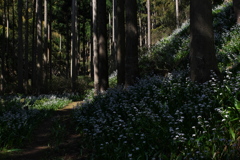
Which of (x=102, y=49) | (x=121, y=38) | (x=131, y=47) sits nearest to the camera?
(x=131, y=47)

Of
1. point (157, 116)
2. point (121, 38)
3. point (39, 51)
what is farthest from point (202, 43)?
point (39, 51)

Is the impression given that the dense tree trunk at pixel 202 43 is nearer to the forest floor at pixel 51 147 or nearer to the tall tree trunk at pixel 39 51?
the forest floor at pixel 51 147

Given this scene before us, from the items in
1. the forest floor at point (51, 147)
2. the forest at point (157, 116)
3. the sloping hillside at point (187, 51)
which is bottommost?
the forest floor at point (51, 147)

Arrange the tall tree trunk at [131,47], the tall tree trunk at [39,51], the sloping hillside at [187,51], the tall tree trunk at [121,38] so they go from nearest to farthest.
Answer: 1. the sloping hillside at [187,51]
2. the tall tree trunk at [131,47]
3. the tall tree trunk at [121,38]
4. the tall tree trunk at [39,51]

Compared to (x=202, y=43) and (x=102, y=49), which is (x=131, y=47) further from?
(x=202, y=43)

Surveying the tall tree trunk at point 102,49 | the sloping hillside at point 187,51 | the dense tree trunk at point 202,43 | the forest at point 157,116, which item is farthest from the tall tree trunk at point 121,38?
the dense tree trunk at point 202,43

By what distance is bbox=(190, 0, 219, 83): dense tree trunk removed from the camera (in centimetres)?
673

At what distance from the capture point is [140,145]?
4.40 metres

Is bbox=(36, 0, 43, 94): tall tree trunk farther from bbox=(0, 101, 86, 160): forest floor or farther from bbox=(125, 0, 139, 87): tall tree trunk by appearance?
bbox=(0, 101, 86, 160): forest floor

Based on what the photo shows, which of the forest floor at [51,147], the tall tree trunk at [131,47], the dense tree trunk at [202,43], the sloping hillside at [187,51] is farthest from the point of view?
the tall tree trunk at [131,47]

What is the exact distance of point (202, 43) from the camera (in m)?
6.77

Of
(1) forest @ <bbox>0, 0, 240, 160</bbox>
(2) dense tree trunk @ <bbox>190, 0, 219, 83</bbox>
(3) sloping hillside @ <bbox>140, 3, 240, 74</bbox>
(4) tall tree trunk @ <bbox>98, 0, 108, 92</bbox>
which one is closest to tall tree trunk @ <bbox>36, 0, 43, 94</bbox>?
(1) forest @ <bbox>0, 0, 240, 160</bbox>

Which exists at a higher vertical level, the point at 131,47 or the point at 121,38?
the point at 121,38

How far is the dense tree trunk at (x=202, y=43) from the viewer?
6.73 metres
